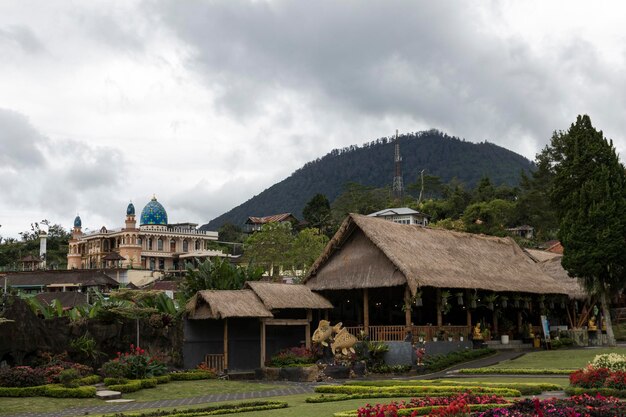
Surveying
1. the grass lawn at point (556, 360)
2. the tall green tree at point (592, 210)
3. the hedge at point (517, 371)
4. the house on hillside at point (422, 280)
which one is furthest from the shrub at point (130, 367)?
the tall green tree at point (592, 210)

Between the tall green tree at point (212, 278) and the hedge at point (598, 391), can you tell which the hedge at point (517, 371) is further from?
the tall green tree at point (212, 278)

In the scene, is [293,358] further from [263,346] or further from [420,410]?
[420,410]

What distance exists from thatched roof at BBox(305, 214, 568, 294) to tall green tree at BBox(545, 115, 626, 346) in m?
3.42

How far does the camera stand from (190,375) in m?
25.5

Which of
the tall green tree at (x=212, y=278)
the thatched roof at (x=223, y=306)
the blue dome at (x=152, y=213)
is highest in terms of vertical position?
the blue dome at (x=152, y=213)

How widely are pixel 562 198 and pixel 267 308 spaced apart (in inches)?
542

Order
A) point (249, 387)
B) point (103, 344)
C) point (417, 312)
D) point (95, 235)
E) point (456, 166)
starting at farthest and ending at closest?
point (456, 166) → point (95, 235) → point (417, 312) → point (103, 344) → point (249, 387)

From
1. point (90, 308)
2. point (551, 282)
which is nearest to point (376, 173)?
point (551, 282)

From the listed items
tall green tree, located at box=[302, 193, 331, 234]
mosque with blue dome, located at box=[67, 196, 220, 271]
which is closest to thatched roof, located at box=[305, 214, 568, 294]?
tall green tree, located at box=[302, 193, 331, 234]

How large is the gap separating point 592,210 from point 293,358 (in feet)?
44.9

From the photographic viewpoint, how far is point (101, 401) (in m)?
20.0

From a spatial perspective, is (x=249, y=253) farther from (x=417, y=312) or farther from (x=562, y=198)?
(x=562, y=198)

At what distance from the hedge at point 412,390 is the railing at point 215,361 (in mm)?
7859

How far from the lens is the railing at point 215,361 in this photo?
90.8 ft
